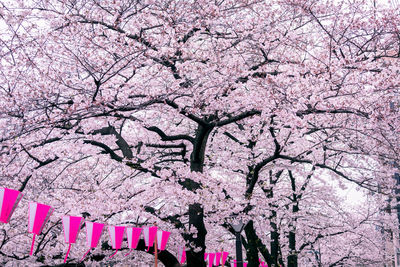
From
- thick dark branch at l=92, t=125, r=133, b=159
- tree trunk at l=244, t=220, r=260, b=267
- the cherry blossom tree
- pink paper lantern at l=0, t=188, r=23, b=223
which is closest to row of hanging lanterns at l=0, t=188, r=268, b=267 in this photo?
pink paper lantern at l=0, t=188, r=23, b=223

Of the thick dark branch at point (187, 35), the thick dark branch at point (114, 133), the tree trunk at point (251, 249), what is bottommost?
the tree trunk at point (251, 249)

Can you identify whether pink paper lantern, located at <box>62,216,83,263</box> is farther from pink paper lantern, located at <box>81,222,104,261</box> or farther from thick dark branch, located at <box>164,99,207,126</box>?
thick dark branch, located at <box>164,99,207,126</box>

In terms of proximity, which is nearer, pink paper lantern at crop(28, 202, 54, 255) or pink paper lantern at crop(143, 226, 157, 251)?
pink paper lantern at crop(28, 202, 54, 255)

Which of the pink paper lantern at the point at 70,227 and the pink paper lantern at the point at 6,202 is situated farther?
the pink paper lantern at the point at 70,227

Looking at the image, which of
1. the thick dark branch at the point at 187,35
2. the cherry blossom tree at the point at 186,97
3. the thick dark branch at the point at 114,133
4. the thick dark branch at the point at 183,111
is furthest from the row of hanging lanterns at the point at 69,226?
the thick dark branch at the point at 187,35

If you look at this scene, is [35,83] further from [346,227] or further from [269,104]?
[346,227]

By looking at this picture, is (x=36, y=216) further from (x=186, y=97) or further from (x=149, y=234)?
(x=186, y=97)

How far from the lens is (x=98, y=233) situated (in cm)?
782

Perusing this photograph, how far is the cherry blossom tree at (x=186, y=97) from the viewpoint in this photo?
6727 mm

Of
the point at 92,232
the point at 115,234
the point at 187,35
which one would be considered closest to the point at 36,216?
the point at 92,232

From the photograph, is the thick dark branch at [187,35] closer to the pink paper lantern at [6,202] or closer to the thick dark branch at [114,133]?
the thick dark branch at [114,133]

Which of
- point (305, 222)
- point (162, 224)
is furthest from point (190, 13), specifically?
point (305, 222)

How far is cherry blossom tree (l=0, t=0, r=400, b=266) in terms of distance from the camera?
673cm

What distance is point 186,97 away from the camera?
983 cm
